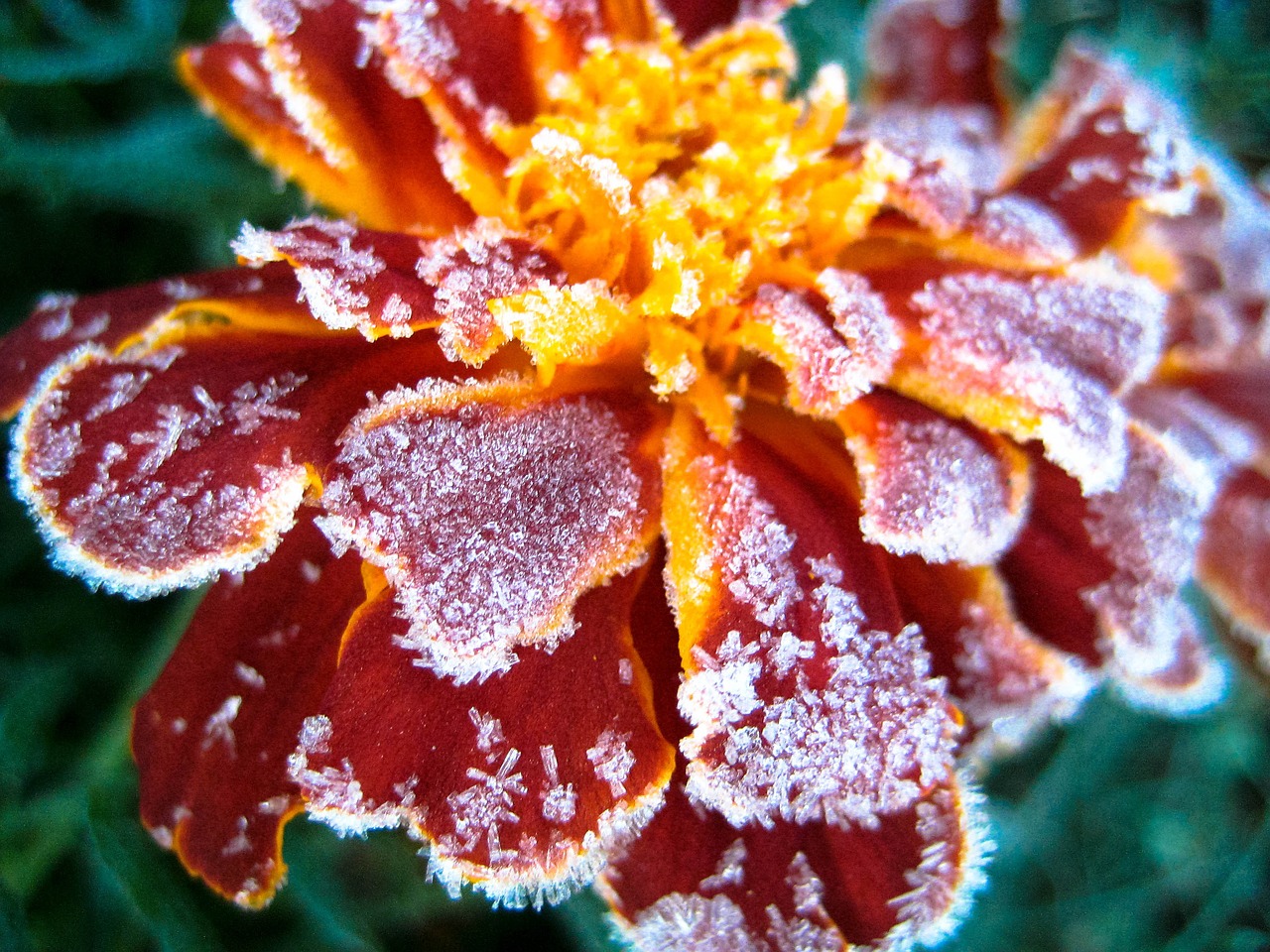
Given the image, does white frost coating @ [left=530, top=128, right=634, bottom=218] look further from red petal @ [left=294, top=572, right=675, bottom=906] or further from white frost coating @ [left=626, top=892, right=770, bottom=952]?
white frost coating @ [left=626, top=892, right=770, bottom=952]

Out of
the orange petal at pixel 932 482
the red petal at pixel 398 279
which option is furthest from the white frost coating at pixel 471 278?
the orange petal at pixel 932 482

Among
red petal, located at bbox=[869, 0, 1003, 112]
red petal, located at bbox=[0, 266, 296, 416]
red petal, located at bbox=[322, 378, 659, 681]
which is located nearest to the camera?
red petal, located at bbox=[322, 378, 659, 681]

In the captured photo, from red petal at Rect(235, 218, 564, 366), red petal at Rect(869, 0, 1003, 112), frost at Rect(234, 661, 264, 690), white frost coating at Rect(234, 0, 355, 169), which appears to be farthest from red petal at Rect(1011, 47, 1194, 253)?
frost at Rect(234, 661, 264, 690)

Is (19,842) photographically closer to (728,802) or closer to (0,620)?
(0,620)

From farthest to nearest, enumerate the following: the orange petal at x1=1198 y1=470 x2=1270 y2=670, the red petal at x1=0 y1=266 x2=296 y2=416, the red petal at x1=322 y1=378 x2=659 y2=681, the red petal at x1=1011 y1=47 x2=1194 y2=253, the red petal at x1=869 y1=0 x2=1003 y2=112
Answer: the red petal at x1=869 y1=0 x2=1003 y2=112 < the orange petal at x1=1198 y1=470 x2=1270 y2=670 < the red petal at x1=1011 y1=47 x2=1194 y2=253 < the red petal at x1=0 y1=266 x2=296 y2=416 < the red petal at x1=322 y1=378 x2=659 y2=681

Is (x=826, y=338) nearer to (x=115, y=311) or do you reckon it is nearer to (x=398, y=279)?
(x=398, y=279)

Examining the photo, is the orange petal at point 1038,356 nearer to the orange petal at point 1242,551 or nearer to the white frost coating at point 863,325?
the white frost coating at point 863,325

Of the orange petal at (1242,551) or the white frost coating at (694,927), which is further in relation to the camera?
the orange petal at (1242,551)
